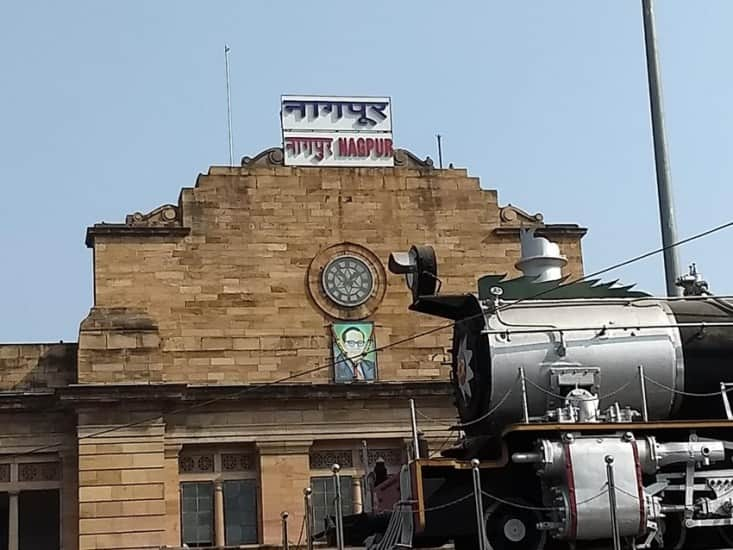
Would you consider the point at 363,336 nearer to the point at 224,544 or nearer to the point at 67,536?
the point at 224,544

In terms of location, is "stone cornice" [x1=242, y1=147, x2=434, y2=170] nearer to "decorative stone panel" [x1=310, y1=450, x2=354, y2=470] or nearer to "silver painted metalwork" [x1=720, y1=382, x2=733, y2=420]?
"decorative stone panel" [x1=310, y1=450, x2=354, y2=470]

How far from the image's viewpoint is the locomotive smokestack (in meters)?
17.3

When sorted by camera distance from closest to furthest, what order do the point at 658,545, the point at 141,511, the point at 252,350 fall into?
1. the point at 658,545
2. the point at 141,511
3. the point at 252,350

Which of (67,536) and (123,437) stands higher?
(123,437)

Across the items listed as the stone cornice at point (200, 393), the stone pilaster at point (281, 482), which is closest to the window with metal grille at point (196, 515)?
the stone pilaster at point (281, 482)

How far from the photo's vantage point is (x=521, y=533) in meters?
15.2

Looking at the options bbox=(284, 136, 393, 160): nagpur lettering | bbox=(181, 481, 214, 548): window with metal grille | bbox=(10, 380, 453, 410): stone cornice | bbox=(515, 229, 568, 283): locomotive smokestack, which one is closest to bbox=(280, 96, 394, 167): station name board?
bbox=(284, 136, 393, 160): nagpur lettering

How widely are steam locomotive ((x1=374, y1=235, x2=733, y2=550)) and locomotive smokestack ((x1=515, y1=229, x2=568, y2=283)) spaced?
0.62m

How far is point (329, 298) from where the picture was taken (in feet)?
102

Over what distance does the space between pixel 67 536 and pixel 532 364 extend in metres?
16.5

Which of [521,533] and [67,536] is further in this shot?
[67,536]

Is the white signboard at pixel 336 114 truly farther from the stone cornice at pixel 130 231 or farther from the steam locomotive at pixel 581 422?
the steam locomotive at pixel 581 422

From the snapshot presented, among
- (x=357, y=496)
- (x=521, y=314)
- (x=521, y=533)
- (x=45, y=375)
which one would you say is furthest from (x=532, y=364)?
(x=45, y=375)

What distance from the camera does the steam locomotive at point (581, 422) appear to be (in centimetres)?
1472
